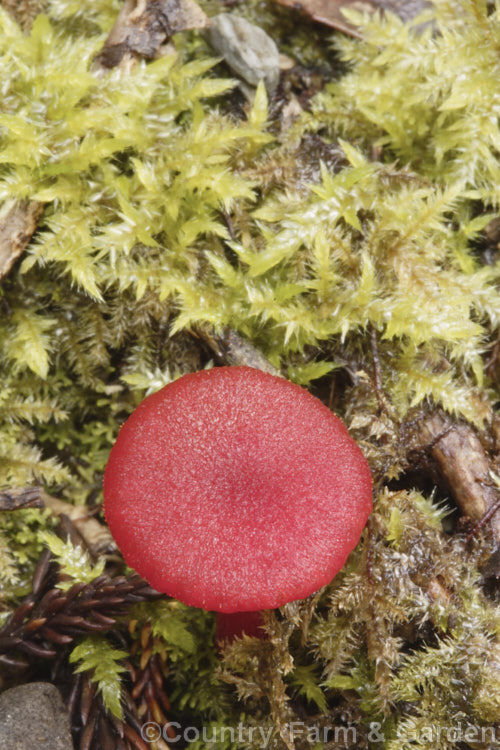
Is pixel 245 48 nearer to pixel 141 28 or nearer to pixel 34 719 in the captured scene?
pixel 141 28

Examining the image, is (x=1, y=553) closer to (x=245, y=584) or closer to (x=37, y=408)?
(x=37, y=408)

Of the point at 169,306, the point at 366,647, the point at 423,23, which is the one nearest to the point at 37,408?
the point at 169,306

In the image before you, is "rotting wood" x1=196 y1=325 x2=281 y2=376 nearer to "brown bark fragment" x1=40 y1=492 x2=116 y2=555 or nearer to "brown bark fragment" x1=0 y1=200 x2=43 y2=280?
"brown bark fragment" x1=0 y1=200 x2=43 y2=280

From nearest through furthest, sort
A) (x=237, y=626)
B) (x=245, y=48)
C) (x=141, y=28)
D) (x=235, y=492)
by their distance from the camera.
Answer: (x=235, y=492) → (x=237, y=626) → (x=141, y=28) → (x=245, y=48)

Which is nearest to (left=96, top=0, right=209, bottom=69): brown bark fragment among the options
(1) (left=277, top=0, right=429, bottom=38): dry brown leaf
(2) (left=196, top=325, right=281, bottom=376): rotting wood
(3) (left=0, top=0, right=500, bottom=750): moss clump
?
(3) (left=0, top=0, right=500, bottom=750): moss clump

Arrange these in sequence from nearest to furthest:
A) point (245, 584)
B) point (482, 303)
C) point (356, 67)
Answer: point (245, 584)
point (482, 303)
point (356, 67)

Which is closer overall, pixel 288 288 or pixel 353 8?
pixel 288 288

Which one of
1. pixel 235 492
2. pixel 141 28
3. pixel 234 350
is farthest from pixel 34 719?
pixel 141 28
